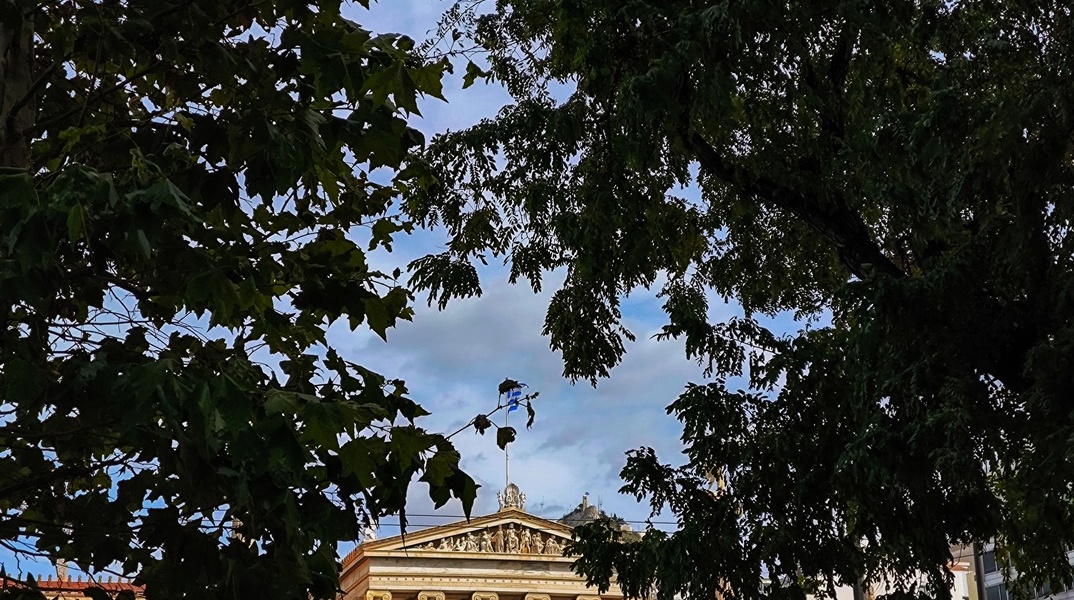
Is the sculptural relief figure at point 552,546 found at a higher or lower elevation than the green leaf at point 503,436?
higher

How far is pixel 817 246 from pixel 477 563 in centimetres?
4063

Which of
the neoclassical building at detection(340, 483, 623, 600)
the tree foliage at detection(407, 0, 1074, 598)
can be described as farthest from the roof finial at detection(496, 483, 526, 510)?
the tree foliage at detection(407, 0, 1074, 598)

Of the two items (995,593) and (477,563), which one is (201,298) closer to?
(995,593)

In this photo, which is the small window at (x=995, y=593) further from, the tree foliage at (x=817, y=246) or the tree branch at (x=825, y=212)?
the tree branch at (x=825, y=212)

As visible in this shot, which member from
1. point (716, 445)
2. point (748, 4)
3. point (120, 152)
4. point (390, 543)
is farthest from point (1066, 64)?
point (390, 543)

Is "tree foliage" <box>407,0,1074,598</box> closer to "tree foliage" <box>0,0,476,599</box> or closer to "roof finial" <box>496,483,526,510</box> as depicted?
"tree foliage" <box>0,0,476,599</box>

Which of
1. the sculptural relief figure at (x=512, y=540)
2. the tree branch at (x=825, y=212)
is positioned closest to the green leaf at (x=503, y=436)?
the tree branch at (x=825, y=212)

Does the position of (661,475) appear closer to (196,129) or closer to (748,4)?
(748,4)

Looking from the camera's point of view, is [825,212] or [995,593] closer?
[825,212]

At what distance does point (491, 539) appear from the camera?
5241 centimetres

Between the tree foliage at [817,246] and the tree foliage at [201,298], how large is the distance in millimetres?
938

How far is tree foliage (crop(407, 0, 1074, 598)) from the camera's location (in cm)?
866

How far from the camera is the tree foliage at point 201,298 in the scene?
14.3 ft

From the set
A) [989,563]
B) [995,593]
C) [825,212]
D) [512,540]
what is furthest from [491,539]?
[825,212]
